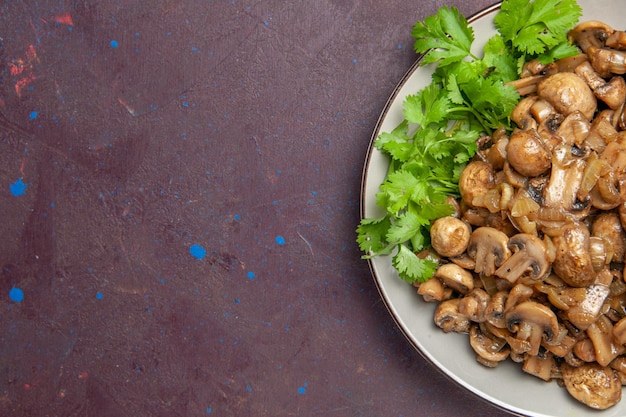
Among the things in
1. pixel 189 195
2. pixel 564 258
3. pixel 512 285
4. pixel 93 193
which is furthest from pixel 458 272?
pixel 93 193

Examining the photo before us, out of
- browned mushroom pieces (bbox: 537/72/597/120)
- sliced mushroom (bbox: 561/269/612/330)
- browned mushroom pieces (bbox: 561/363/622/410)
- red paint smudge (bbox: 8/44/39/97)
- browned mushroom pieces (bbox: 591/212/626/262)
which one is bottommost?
browned mushroom pieces (bbox: 561/363/622/410)

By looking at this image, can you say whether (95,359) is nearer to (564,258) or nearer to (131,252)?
(131,252)

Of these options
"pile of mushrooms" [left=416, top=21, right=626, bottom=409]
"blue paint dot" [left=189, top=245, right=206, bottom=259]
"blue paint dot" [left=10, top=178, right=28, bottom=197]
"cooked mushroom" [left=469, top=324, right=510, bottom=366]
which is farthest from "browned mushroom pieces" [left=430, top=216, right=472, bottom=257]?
"blue paint dot" [left=10, top=178, right=28, bottom=197]

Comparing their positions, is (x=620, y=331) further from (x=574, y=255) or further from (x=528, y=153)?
(x=528, y=153)

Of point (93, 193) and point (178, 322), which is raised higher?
point (93, 193)

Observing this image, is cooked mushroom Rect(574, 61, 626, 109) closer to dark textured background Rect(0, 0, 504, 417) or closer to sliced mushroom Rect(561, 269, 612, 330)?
sliced mushroom Rect(561, 269, 612, 330)

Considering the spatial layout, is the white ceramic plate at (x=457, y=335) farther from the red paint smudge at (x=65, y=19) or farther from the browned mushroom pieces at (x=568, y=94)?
the red paint smudge at (x=65, y=19)

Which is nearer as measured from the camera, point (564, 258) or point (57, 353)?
point (564, 258)

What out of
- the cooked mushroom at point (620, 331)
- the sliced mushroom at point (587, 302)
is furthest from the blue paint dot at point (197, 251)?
the cooked mushroom at point (620, 331)
